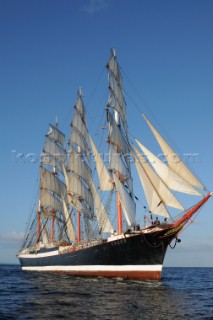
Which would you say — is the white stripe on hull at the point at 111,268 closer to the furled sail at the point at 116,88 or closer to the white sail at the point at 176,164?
the white sail at the point at 176,164

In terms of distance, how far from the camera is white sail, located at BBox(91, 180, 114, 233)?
48.3m

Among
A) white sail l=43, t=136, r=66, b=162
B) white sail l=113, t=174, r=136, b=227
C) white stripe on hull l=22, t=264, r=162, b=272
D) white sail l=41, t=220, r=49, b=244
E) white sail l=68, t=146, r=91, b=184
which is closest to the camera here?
white stripe on hull l=22, t=264, r=162, b=272

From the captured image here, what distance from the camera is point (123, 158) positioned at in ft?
152

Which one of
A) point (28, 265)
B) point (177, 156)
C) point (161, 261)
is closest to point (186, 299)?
point (161, 261)

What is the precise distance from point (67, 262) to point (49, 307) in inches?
1129

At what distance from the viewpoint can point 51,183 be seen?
70.4m

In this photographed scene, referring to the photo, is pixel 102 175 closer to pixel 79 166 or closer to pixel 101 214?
pixel 101 214

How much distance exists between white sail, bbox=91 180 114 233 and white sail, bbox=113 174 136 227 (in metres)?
7.21

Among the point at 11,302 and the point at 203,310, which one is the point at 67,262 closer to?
the point at 11,302

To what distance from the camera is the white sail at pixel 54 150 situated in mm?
72250

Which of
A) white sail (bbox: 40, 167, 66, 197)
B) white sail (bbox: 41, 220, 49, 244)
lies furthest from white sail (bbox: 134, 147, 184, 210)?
white sail (bbox: 41, 220, 49, 244)

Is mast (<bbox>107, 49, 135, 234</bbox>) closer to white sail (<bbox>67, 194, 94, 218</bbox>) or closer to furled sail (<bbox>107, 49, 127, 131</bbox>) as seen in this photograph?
furled sail (<bbox>107, 49, 127, 131</bbox>)

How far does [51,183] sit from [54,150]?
22.5ft

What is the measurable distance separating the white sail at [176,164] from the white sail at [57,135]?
122ft
